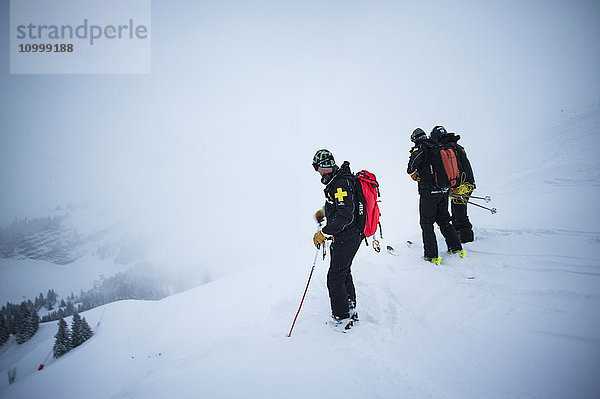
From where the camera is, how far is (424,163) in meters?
5.89

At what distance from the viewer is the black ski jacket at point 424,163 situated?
5809 millimetres

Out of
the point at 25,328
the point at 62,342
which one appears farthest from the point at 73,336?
the point at 25,328

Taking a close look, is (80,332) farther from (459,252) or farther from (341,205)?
(459,252)

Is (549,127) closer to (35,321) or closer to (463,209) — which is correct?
(463,209)

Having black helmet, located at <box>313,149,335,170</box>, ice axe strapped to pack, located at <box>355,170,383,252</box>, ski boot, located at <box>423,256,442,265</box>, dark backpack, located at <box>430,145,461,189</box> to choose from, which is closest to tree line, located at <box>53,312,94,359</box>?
black helmet, located at <box>313,149,335,170</box>

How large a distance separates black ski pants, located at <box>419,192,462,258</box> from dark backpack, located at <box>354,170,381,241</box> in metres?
2.39

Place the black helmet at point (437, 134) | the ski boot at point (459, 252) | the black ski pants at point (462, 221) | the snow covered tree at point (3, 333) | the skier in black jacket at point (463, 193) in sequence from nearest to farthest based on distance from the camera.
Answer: the ski boot at point (459, 252), the black helmet at point (437, 134), the skier in black jacket at point (463, 193), the black ski pants at point (462, 221), the snow covered tree at point (3, 333)

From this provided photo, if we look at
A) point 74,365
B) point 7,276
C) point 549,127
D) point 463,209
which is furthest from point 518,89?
point 7,276

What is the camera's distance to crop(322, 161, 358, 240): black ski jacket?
3.87 metres

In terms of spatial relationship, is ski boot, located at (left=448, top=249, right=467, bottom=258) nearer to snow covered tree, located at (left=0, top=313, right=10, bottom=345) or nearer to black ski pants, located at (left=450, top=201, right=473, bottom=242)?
black ski pants, located at (left=450, top=201, right=473, bottom=242)

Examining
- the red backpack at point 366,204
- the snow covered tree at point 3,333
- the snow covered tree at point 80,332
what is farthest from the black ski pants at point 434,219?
the snow covered tree at point 3,333

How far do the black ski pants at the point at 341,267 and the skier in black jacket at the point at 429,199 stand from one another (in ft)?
9.28

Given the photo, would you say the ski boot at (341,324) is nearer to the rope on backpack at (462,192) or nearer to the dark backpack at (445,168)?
the dark backpack at (445,168)

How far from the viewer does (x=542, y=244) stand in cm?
516
